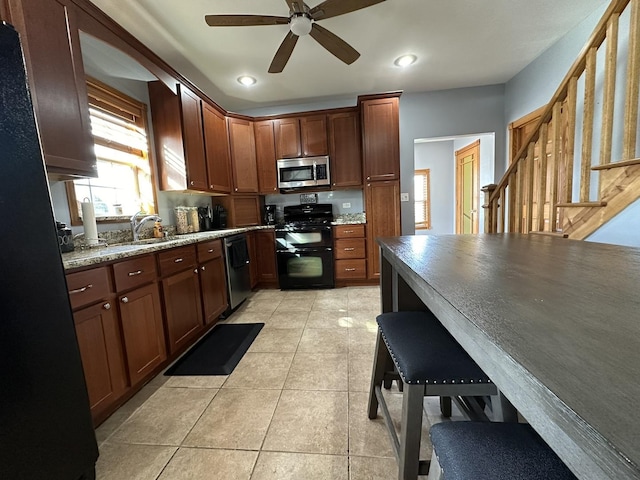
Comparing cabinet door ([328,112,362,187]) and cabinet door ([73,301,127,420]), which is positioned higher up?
cabinet door ([328,112,362,187])

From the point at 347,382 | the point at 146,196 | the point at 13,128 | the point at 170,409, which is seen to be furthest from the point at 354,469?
the point at 146,196

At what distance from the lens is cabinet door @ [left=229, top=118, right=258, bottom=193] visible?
11.8 feet

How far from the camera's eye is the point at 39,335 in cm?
94

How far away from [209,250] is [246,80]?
2132 millimetres

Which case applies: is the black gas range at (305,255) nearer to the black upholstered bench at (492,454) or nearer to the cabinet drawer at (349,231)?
the cabinet drawer at (349,231)

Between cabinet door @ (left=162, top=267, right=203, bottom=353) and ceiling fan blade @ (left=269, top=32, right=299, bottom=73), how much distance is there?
6.53ft

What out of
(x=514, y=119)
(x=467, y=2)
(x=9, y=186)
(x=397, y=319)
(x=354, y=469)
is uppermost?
(x=467, y=2)

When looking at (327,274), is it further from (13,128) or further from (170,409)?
(13,128)

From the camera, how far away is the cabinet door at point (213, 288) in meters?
2.42

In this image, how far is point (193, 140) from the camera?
2.81 meters

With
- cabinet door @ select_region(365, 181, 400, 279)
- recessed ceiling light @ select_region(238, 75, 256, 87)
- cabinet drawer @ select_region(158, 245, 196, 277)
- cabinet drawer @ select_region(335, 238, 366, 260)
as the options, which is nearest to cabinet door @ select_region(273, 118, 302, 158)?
recessed ceiling light @ select_region(238, 75, 256, 87)

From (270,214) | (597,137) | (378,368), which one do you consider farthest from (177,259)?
(597,137)

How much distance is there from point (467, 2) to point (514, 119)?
6.43 feet

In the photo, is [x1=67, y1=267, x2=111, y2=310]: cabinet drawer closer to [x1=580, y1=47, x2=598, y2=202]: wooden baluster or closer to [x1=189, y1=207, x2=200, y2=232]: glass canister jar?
[x1=189, y1=207, x2=200, y2=232]: glass canister jar
